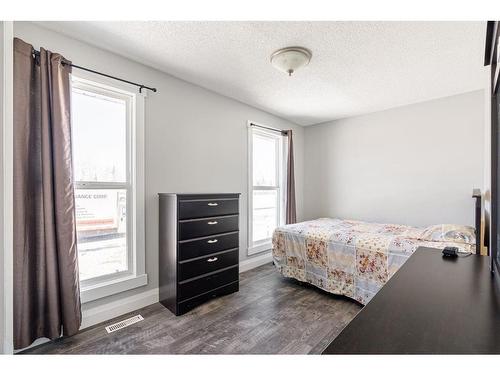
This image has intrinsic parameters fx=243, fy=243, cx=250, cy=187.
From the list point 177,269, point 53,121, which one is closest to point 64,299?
point 177,269

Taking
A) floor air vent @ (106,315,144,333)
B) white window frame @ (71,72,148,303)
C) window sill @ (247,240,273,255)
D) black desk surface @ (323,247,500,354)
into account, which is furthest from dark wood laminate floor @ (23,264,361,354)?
black desk surface @ (323,247,500,354)

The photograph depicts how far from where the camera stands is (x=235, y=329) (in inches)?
79.6

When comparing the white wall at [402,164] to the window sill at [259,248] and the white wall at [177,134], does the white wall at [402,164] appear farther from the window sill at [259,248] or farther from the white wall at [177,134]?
the white wall at [177,134]

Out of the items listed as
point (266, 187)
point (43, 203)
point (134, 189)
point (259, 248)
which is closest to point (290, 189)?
point (266, 187)

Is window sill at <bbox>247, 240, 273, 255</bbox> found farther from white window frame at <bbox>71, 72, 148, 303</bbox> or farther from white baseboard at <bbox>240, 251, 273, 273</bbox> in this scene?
white window frame at <bbox>71, 72, 148, 303</bbox>

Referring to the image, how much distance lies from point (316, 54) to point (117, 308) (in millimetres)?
2935

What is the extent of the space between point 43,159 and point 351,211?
4.01m

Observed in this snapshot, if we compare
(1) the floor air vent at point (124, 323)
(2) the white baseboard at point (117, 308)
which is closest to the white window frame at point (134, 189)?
(2) the white baseboard at point (117, 308)

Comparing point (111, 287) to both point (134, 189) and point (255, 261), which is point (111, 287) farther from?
point (255, 261)

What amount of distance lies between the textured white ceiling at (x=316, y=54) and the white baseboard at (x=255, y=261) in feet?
7.56

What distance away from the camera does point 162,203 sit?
98.1 inches

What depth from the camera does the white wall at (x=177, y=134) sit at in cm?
210

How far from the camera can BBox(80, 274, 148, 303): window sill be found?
6.69ft

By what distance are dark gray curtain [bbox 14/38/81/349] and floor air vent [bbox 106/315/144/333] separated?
0.25 metres
